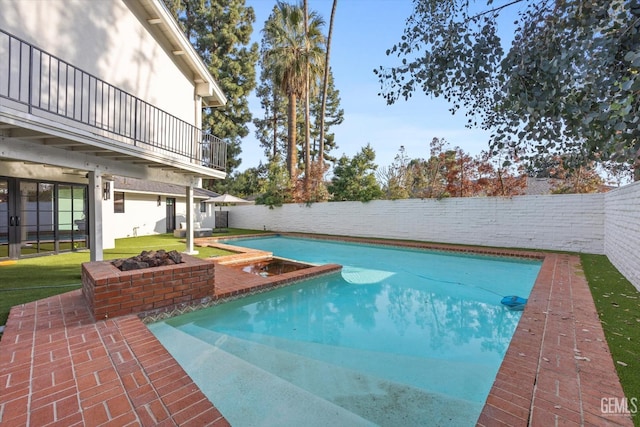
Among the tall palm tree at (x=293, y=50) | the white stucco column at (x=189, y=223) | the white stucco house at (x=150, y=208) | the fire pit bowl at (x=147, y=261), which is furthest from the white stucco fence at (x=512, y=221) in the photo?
the white stucco column at (x=189, y=223)

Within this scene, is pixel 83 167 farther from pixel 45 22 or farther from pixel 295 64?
pixel 295 64

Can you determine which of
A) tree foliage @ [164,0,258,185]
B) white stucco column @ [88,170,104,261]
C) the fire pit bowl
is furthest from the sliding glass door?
tree foliage @ [164,0,258,185]

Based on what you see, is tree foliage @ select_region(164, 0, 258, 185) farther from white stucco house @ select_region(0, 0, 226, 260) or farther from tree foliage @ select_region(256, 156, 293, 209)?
white stucco house @ select_region(0, 0, 226, 260)

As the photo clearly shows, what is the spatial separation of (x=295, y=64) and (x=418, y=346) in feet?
60.4

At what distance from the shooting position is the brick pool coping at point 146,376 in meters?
2.37

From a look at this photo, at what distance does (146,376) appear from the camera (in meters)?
2.92

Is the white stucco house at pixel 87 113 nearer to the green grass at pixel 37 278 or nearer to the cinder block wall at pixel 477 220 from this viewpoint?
the green grass at pixel 37 278

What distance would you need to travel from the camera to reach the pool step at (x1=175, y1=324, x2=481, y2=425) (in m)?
2.94

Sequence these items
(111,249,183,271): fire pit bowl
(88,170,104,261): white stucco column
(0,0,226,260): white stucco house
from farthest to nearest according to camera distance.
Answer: (88,170,104,261): white stucco column → (0,0,226,260): white stucco house → (111,249,183,271): fire pit bowl

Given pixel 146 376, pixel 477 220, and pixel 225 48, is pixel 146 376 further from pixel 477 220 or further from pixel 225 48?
pixel 225 48

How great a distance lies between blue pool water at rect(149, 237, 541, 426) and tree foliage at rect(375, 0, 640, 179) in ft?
8.80

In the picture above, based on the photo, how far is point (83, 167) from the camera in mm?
6664

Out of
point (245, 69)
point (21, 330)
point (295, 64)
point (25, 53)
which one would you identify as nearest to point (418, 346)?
point (21, 330)

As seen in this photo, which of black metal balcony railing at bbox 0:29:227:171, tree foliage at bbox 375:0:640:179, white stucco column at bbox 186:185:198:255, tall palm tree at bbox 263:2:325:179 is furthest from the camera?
tall palm tree at bbox 263:2:325:179
